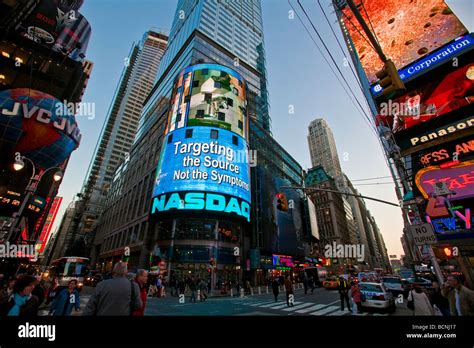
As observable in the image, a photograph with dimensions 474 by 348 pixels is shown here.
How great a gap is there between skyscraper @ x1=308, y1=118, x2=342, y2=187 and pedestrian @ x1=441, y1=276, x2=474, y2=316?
122 metres

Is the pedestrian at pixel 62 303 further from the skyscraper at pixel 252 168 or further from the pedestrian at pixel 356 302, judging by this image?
the skyscraper at pixel 252 168

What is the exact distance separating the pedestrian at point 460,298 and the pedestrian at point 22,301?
10326 mm

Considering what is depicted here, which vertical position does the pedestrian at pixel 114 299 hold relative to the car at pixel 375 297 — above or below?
above

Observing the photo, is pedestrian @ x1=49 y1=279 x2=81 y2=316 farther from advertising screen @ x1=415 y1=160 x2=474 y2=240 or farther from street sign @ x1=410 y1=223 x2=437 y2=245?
advertising screen @ x1=415 y1=160 x2=474 y2=240

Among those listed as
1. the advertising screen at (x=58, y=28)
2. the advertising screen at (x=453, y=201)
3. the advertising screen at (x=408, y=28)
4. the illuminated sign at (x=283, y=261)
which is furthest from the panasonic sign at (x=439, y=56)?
the advertising screen at (x=58, y=28)

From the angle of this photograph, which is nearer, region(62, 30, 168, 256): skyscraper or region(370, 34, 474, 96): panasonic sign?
region(370, 34, 474, 96): panasonic sign

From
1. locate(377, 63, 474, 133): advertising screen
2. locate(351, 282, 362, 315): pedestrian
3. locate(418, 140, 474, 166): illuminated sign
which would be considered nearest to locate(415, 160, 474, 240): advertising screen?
locate(418, 140, 474, 166): illuminated sign

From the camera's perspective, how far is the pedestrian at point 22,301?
4.14 metres

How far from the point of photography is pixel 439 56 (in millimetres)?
18203

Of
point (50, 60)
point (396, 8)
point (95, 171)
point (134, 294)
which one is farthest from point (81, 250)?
point (396, 8)

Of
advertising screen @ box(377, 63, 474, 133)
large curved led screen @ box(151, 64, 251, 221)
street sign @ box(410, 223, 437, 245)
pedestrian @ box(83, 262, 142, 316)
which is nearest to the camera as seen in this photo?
pedestrian @ box(83, 262, 142, 316)

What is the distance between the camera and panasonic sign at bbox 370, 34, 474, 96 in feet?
56.4

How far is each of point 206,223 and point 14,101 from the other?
101ft

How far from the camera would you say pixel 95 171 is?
96438 millimetres
